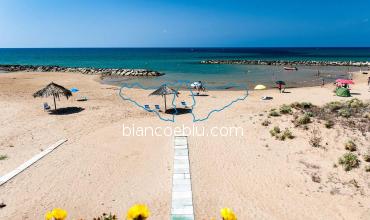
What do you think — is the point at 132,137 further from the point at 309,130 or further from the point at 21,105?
the point at 21,105

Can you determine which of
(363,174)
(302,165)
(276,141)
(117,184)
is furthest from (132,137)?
(363,174)

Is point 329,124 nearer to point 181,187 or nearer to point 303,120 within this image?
point 303,120

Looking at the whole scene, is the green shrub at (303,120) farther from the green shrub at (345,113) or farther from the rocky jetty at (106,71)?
the rocky jetty at (106,71)

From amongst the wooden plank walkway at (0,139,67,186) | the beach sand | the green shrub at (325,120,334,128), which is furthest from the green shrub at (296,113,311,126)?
the wooden plank walkway at (0,139,67,186)

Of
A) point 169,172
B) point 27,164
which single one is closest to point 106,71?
point 27,164

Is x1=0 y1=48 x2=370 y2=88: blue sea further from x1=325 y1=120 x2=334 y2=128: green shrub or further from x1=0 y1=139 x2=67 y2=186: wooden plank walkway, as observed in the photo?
x1=0 y1=139 x2=67 y2=186: wooden plank walkway

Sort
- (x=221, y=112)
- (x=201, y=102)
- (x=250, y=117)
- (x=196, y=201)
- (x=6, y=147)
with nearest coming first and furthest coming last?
(x=196, y=201), (x=6, y=147), (x=250, y=117), (x=221, y=112), (x=201, y=102)
